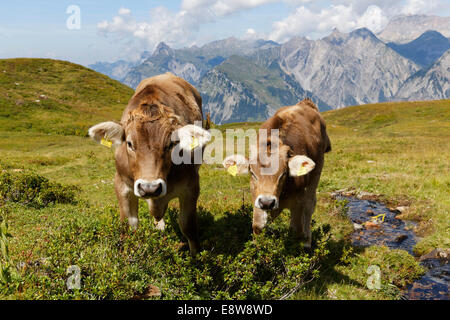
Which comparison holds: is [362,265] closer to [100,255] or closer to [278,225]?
[278,225]

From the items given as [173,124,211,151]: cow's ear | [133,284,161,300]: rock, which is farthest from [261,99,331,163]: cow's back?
[133,284,161,300]: rock

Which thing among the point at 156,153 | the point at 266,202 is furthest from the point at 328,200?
the point at 156,153

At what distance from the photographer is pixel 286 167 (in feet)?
20.3

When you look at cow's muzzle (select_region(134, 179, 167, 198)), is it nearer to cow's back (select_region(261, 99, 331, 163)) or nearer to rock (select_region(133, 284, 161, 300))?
rock (select_region(133, 284, 161, 300))

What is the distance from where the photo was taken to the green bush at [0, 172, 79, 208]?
10688mm

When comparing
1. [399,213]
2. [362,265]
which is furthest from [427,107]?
[362,265]

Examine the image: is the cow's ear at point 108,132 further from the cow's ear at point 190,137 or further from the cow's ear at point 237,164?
the cow's ear at point 237,164

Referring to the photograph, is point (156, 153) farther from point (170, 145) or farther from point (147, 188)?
point (147, 188)

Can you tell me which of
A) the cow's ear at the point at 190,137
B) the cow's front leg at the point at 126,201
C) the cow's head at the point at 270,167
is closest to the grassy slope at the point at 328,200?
the cow's front leg at the point at 126,201

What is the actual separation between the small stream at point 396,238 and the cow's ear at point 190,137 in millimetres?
5344

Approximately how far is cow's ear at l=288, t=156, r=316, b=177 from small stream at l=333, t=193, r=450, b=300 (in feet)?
11.5

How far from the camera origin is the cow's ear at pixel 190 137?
536 centimetres

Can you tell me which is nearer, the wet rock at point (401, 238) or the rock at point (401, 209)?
the wet rock at point (401, 238)

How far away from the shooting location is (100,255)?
5766mm
